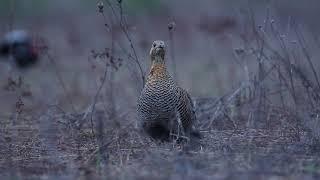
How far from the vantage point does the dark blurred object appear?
17984mm

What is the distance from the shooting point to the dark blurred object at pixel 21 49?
708 inches

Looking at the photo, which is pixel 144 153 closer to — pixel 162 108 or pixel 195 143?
pixel 162 108

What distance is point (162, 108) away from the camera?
856cm

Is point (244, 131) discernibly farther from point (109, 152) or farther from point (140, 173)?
point (140, 173)

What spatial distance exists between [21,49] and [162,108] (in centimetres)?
1034

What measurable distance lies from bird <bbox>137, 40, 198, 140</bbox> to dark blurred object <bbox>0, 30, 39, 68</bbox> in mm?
9068

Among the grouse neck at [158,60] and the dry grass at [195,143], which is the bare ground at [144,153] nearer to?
the dry grass at [195,143]

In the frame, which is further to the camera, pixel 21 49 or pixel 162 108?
pixel 21 49

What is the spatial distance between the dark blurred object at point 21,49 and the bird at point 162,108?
907cm

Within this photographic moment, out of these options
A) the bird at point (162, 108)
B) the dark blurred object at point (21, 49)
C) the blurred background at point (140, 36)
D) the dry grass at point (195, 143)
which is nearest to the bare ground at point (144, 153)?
the dry grass at point (195, 143)

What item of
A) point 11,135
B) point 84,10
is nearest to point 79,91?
point 11,135

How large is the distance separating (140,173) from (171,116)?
168cm

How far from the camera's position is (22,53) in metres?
18.3

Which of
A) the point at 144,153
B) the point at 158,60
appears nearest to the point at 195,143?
the point at 144,153
